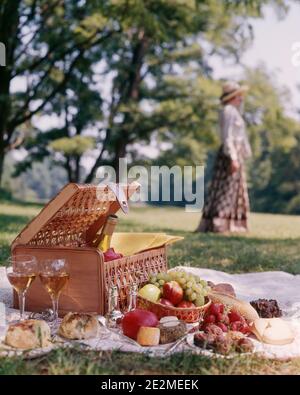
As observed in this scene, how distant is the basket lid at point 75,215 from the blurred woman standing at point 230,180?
542cm

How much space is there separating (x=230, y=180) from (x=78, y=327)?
6.97 meters

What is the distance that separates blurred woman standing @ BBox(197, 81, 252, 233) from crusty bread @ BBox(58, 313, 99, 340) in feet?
21.7

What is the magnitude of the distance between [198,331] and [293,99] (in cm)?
2045

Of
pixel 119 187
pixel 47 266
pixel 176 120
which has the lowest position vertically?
pixel 47 266

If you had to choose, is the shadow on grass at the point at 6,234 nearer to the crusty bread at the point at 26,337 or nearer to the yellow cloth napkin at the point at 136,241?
the yellow cloth napkin at the point at 136,241

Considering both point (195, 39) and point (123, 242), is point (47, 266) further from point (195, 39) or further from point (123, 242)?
point (195, 39)

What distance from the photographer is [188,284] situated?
3537 millimetres

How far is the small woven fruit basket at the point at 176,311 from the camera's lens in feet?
11.2

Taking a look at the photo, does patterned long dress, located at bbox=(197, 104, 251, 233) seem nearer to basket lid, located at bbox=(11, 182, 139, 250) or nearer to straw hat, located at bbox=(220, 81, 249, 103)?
straw hat, located at bbox=(220, 81, 249, 103)

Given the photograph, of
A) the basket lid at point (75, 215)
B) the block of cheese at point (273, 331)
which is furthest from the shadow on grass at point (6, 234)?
the block of cheese at point (273, 331)

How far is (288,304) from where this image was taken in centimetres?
420

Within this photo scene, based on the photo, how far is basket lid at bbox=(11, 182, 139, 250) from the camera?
141 inches

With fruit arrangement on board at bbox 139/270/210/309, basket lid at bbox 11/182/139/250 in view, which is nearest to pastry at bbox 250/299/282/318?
fruit arrangement on board at bbox 139/270/210/309

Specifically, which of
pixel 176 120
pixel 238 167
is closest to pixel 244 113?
pixel 176 120
